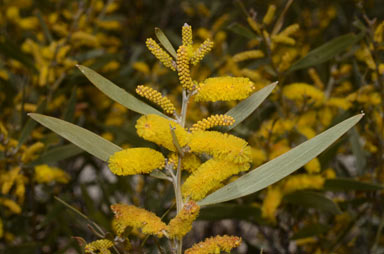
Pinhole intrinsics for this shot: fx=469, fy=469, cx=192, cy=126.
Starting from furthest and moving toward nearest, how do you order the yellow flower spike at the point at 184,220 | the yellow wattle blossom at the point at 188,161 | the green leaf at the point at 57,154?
the green leaf at the point at 57,154
the yellow wattle blossom at the point at 188,161
the yellow flower spike at the point at 184,220

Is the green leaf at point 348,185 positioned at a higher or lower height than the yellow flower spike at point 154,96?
lower

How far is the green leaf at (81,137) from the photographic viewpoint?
0.83 metres

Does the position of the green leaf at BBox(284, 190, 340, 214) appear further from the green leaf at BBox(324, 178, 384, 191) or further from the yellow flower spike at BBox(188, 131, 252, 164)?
the yellow flower spike at BBox(188, 131, 252, 164)

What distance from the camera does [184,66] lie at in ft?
2.66

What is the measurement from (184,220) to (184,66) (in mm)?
262

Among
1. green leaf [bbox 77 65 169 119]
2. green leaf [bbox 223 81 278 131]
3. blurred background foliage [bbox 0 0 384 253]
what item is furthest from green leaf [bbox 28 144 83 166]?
green leaf [bbox 223 81 278 131]

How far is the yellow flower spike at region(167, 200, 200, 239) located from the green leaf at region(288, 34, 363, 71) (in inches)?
29.2

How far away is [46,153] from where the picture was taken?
1.37 m

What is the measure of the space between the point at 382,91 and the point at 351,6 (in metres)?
0.71

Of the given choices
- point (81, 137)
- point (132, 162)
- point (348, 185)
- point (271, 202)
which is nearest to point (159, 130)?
point (132, 162)

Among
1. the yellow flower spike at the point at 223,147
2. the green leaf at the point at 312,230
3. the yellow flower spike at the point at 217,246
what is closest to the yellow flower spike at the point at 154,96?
the yellow flower spike at the point at 223,147

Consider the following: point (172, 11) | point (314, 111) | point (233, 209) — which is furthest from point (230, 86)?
point (172, 11)

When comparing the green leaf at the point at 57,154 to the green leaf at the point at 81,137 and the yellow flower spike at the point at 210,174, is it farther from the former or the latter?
the yellow flower spike at the point at 210,174

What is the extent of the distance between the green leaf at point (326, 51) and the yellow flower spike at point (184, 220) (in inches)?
29.2
